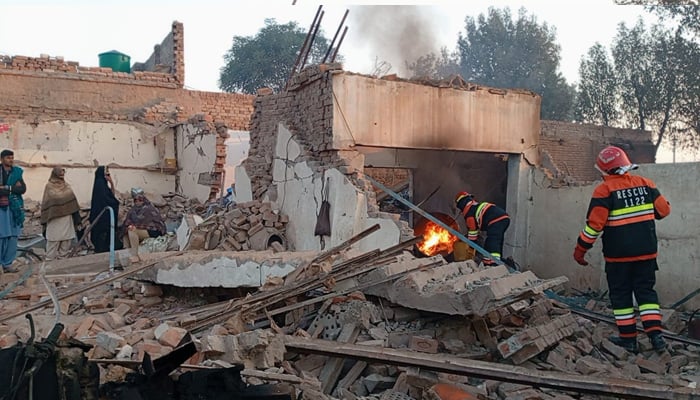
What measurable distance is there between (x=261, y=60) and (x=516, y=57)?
45.2 ft

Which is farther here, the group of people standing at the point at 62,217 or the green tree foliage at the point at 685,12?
the green tree foliage at the point at 685,12

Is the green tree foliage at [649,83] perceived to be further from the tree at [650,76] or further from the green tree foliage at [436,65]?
the green tree foliage at [436,65]

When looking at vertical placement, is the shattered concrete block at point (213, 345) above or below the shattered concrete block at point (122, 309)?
above

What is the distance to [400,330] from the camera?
16.4 ft

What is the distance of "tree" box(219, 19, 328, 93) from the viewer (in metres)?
32.4

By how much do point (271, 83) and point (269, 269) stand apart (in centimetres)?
2706

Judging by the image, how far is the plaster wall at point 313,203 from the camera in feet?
26.2

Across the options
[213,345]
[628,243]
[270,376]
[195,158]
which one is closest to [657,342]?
[628,243]

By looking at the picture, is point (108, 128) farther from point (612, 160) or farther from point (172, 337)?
point (612, 160)

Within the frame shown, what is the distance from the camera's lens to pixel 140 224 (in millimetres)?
10242

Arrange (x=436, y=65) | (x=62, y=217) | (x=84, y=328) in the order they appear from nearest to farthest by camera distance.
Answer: (x=84, y=328) → (x=62, y=217) → (x=436, y=65)

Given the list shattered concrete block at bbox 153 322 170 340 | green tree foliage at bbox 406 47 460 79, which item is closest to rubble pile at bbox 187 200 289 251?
shattered concrete block at bbox 153 322 170 340

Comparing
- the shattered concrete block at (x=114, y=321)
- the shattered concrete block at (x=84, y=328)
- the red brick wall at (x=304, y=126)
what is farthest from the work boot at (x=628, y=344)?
the shattered concrete block at (x=84, y=328)

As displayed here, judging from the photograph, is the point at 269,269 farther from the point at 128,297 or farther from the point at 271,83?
the point at 271,83
